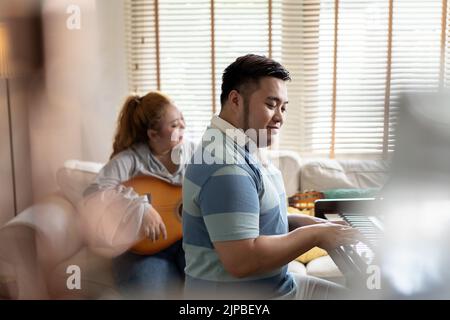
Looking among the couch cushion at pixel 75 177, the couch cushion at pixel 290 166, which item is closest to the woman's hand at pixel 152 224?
the couch cushion at pixel 75 177

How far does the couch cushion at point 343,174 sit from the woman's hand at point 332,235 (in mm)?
142

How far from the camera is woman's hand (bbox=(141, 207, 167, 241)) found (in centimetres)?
104

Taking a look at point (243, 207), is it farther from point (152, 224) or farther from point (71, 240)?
point (71, 240)

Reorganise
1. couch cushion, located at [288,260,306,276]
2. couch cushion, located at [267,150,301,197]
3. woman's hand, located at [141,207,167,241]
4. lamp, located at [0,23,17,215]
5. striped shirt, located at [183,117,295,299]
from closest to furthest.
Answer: striped shirt, located at [183,117,295,299]
lamp, located at [0,23,17,215]
woman's hand, located at [141,207,167,241]
couch cushion, located at [288,260,306,276]
couch cushion, located at [267,150,301,197]

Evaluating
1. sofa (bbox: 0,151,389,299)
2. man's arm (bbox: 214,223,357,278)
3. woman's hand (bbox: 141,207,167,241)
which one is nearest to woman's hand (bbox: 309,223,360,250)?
man's arm (bbox: 214,223,357,278)

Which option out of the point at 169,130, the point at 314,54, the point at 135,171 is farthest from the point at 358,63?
the point at 135,171

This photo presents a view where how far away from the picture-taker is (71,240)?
1178 mm

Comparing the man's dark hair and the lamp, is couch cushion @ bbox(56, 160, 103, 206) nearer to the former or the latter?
the lamp

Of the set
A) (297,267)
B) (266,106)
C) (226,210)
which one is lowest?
(297,267)

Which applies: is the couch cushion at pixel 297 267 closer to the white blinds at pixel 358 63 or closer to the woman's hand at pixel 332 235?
the white blinds at pixel 358 63

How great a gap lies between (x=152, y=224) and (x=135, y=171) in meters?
0.19

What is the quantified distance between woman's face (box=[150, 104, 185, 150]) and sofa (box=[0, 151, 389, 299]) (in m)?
0.16

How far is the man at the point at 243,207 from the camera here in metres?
0.67

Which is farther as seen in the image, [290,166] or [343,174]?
[290,166]
